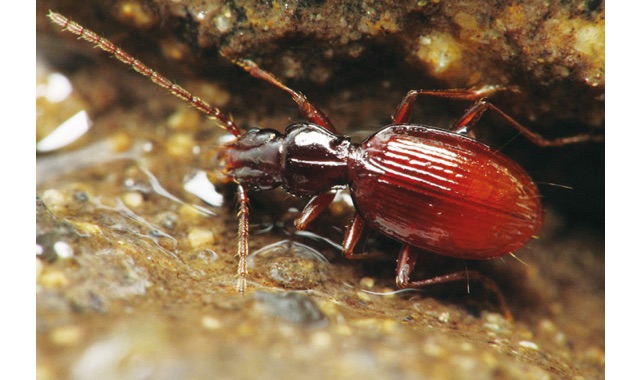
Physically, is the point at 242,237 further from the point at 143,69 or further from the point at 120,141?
the point at 120,141

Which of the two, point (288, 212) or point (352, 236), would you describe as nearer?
point (352, 236)

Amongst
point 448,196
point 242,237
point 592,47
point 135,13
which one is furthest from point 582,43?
point 135,13

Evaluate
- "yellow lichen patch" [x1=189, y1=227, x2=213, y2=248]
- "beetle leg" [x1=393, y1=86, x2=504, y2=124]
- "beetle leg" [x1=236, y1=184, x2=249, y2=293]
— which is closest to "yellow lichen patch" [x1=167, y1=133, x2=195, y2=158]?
"beetle leg" [x1=236, y1=184, x2=249, y2=293]

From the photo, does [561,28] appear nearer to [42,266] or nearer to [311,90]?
[311,90]

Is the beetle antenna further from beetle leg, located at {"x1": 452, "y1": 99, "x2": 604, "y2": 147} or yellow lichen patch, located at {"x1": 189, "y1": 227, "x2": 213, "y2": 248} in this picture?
beetle leg, located at {"x1": 452, "y1": 99, "x2": 604, "y2": 147}

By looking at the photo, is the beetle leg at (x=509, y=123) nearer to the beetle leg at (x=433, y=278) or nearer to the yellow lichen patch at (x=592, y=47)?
the yellow lichen patch at (x=592, y=47)

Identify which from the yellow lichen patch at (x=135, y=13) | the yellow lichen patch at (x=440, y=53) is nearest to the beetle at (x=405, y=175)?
the yellow lichen patch at (x=440, y=53)
